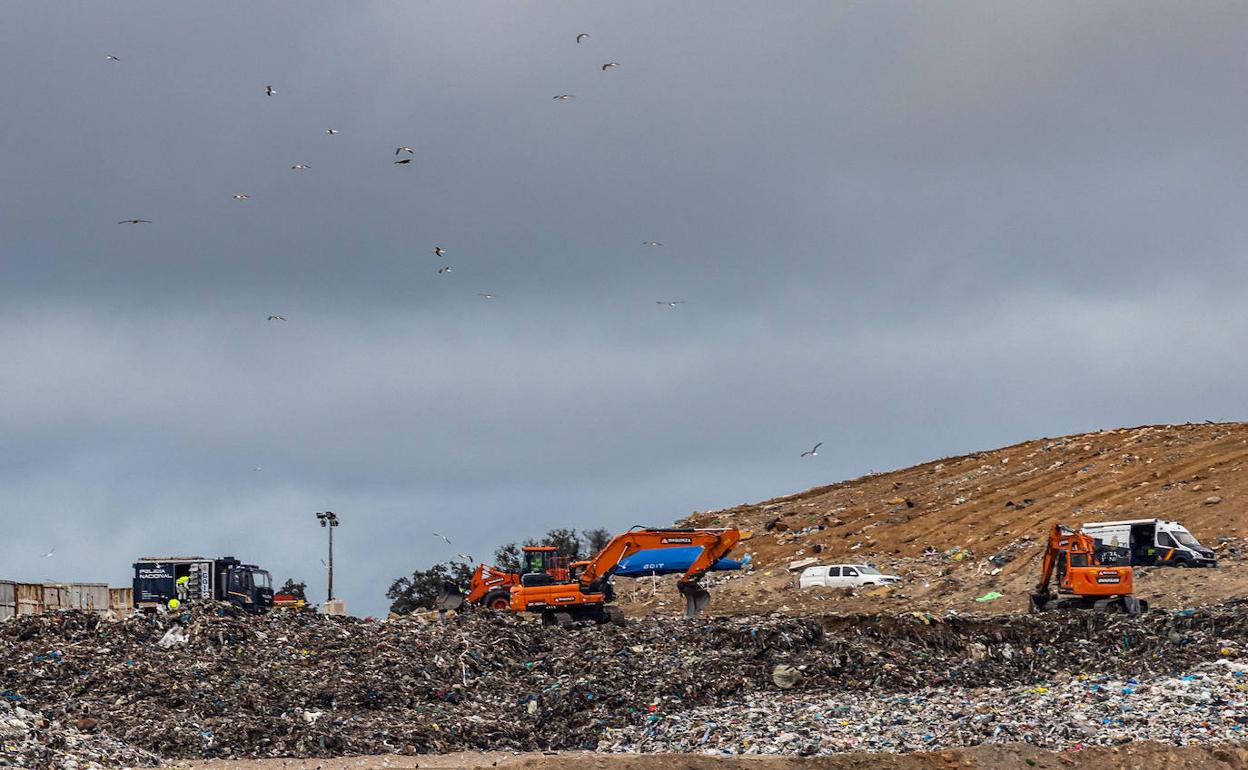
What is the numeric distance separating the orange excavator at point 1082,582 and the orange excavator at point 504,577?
10.8m

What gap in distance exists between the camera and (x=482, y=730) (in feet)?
75.2

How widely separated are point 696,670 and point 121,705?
29.2 feet

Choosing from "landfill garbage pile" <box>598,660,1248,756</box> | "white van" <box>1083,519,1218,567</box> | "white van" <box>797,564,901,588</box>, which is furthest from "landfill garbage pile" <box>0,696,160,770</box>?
"white van" <box>1083,519,1218,567</box>

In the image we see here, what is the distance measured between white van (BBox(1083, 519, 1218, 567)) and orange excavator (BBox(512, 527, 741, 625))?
1020cm

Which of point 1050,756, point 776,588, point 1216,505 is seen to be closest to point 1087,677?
point 1050,756

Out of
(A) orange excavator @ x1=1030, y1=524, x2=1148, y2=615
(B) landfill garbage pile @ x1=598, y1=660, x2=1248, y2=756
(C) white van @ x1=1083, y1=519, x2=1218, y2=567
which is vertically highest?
(C) white van @ x1=1083, y1=519, x2=1218, y2=567

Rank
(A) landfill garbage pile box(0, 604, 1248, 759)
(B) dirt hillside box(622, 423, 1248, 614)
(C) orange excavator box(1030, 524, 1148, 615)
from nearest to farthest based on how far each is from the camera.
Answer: (A) landfill garbage pile box(0, 604, 1248, 759) → (C) orange excavator box(1030, 524, 1148, 615) → (B) dirt hillside box(622, 423, 1248, 614)

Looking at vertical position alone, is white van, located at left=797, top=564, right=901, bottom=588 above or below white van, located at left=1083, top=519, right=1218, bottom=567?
below

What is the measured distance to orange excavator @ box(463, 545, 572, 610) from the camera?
3628 centimetres

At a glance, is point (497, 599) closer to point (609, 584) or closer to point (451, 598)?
point (451, 598)

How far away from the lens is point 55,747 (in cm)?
1977

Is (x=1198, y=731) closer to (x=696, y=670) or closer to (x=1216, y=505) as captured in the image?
(x=696, y=670)

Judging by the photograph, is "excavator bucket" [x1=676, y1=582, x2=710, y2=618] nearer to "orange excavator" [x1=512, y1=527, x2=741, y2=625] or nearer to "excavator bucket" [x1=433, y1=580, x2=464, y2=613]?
"orange excavator" [x1=512, y1=527, x2=741, y2=625]

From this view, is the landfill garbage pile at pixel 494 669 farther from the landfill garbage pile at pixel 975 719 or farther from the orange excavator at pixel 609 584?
the orange excavator at pixel 609 584
